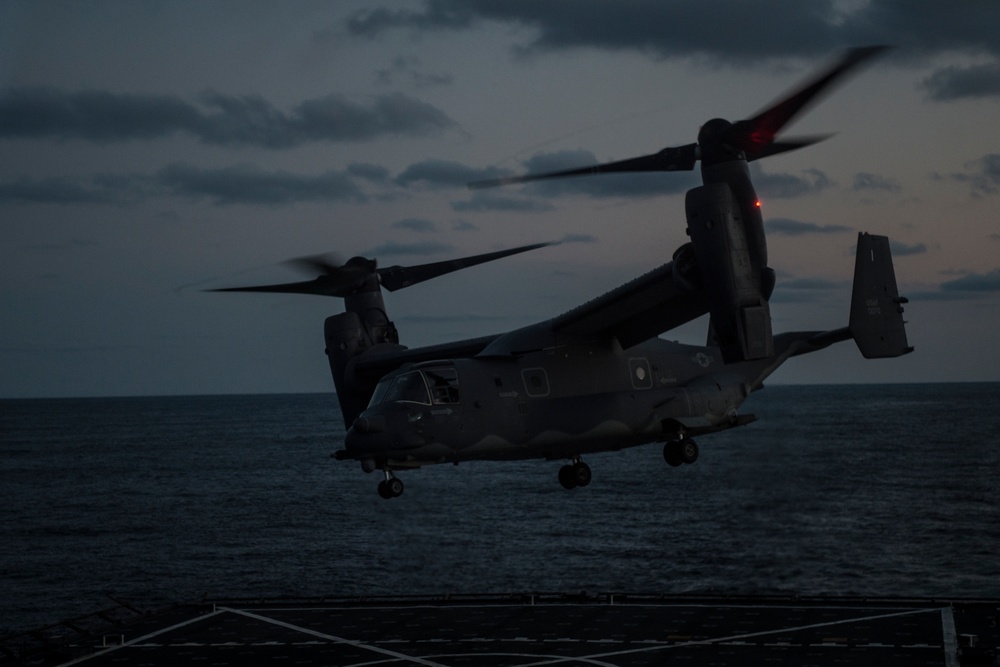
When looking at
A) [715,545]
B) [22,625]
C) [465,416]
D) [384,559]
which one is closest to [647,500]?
[715,545]

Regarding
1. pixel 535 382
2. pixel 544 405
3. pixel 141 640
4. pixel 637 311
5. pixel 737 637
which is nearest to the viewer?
pixel 637 311

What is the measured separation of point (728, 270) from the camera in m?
27.8

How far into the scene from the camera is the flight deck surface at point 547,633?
157 ft

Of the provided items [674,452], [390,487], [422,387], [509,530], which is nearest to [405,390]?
[422,387]

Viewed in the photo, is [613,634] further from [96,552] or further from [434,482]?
[434,482]

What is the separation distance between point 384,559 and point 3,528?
146 ft

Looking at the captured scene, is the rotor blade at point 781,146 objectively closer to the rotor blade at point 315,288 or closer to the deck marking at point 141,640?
the rotor blade at point 315,288

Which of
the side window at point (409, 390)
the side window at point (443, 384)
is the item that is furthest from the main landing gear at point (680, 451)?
the side window at point (409, 390)

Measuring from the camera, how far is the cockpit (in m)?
31.3

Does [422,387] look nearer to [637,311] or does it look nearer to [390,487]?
[390,487]

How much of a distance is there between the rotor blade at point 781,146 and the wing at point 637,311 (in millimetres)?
3741

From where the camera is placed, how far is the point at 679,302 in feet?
109

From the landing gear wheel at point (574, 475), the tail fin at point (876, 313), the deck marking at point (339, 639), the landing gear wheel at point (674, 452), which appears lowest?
the deck marking at point (339, 639)

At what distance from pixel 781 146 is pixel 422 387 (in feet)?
40.3
